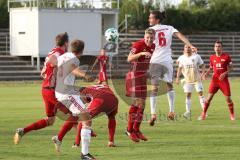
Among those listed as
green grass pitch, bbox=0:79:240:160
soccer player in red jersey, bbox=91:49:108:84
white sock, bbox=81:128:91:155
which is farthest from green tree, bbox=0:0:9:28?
white sock, bbox=81:128:91:155

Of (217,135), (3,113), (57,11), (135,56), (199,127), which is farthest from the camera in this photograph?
(57,11)

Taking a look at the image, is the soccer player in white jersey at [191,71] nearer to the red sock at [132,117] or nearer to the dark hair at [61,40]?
the red sock at [132,117]

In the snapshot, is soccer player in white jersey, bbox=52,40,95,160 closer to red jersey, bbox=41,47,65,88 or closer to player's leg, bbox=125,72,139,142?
red jersey, bbox=41,47,65,88

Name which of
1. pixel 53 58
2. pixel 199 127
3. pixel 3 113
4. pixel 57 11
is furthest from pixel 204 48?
pixel 53 58

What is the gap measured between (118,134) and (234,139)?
267 cm

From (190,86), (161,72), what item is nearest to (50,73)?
(161,72)

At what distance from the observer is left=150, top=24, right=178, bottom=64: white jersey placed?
16125 mm

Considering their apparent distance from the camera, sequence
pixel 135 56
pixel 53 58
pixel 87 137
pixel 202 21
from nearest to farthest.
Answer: pixel 87 137 → pixel 53 58 → pixel 135 56 → pixel 202 21

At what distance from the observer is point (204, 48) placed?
5625 centimetres

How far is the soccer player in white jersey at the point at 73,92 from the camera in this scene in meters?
12.0

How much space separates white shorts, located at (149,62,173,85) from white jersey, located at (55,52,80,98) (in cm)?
321

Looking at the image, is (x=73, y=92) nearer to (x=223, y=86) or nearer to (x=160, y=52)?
(x=160, y=52)

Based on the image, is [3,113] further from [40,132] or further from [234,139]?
[234,139]

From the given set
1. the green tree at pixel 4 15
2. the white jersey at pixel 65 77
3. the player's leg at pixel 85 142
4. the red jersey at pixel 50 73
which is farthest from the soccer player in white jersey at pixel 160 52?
the green tree at pixel 4 15
